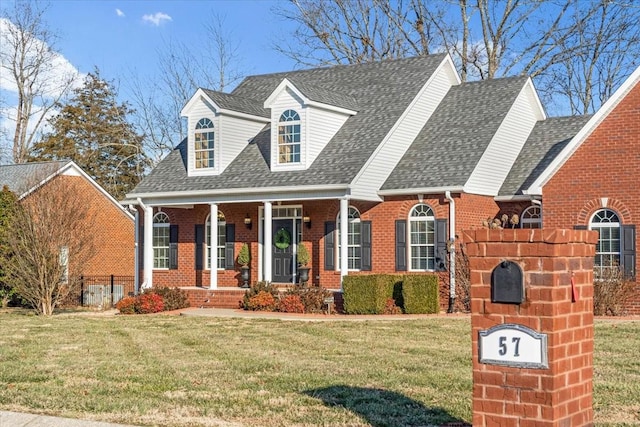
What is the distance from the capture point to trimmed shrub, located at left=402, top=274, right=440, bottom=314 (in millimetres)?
23812

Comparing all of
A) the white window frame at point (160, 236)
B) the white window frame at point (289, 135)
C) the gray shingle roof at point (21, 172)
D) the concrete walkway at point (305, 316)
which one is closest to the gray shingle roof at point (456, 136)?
the white window frame at point (289, 135)

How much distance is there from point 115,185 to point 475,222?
32.5 meters

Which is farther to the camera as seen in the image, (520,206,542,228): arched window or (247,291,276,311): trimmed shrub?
(520,206,542,228): arched window

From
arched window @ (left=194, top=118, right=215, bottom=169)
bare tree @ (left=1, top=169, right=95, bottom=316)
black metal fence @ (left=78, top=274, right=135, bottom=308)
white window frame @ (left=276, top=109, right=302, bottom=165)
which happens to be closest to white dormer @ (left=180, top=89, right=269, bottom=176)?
arched window @ (left=194, top=118, right=215, bottom=169)

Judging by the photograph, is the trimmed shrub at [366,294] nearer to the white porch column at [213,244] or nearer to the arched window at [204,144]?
the white porch column at [213,244]

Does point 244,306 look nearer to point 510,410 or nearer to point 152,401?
point 152,401

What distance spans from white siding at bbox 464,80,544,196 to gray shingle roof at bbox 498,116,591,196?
20 centimetres

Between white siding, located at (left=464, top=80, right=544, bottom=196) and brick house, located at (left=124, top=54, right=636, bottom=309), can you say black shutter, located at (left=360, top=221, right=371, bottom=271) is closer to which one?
brick house, located at (left=124, top=54, right=636, bottom=309)

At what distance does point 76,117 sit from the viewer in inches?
2285

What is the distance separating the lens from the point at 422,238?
84.7 feet

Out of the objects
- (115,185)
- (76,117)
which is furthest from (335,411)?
(76,117)

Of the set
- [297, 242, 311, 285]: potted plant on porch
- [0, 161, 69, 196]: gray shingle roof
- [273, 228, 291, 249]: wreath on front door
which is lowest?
[297, 242, 311, 285]: potted plant on porch

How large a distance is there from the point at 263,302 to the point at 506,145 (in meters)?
8.47

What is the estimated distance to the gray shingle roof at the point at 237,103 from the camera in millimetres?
28531
